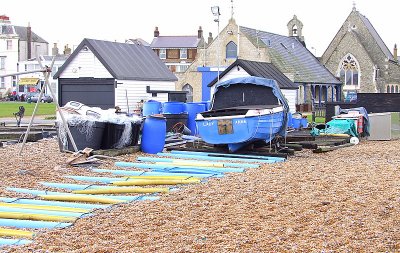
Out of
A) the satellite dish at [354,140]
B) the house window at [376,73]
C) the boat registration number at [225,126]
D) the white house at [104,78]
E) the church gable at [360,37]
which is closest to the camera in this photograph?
the boat registration number at [225,126]

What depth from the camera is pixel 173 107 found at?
1020 inches

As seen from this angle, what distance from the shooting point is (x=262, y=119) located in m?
19.2

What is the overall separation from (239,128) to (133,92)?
18775 mm

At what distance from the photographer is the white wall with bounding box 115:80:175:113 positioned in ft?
120

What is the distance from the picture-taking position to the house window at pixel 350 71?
73.8m

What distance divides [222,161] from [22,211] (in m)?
8.05

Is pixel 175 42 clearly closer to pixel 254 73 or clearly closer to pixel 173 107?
pixel 254 73

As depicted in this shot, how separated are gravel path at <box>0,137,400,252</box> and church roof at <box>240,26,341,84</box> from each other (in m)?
42.3

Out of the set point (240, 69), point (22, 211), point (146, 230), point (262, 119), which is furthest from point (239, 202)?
point (240, 69)

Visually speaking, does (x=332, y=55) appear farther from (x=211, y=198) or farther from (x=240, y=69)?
(x=211, y=198)

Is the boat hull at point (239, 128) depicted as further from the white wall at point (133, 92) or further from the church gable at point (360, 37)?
the church gable at point (360, 37)

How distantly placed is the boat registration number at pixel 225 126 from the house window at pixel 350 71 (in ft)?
185

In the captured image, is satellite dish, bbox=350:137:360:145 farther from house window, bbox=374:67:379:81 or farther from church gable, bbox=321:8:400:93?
house window, bbox=374:67:379:81

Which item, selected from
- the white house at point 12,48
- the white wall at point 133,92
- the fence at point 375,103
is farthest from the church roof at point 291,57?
the white house at point 12,48
